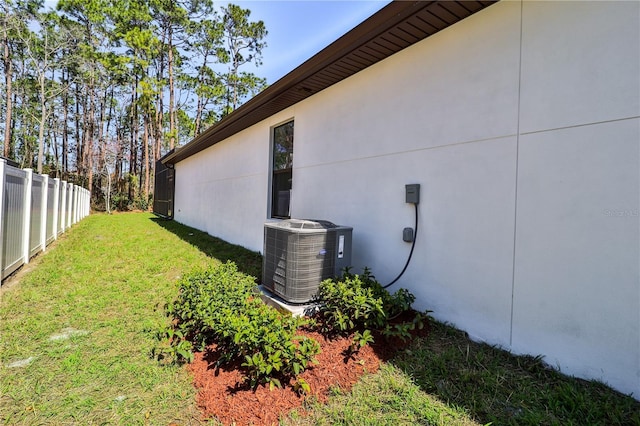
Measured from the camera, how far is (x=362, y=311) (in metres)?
2.76

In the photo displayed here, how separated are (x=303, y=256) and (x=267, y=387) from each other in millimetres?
1423

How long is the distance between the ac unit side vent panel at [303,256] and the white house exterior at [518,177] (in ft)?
A: 1.70

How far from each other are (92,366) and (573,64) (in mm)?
4325

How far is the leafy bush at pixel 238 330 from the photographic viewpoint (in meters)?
2.17

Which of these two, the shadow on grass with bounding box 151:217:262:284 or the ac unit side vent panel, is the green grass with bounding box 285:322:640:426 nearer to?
the ac unit side vent panel

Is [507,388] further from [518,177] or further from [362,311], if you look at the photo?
[518,177]

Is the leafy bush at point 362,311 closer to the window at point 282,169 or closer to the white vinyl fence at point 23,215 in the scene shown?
the window at point 282,169

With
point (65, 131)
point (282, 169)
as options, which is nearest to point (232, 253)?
point (282, 169)

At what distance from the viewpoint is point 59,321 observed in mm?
3197

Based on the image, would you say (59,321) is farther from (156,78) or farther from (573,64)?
(156,78)

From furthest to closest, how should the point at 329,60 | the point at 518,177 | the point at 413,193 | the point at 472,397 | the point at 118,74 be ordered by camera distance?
1. the point at 118,74
2. the point at 329,60
3. the point at 413,193
4. the point at 518,177
5. the point at 472,397

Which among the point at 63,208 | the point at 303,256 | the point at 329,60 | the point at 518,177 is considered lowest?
the point at 303,256

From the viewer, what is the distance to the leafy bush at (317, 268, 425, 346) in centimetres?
268

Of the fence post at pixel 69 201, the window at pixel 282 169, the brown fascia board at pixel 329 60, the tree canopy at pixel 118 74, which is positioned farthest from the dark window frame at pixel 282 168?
the tree canopy at pixel 118 74
